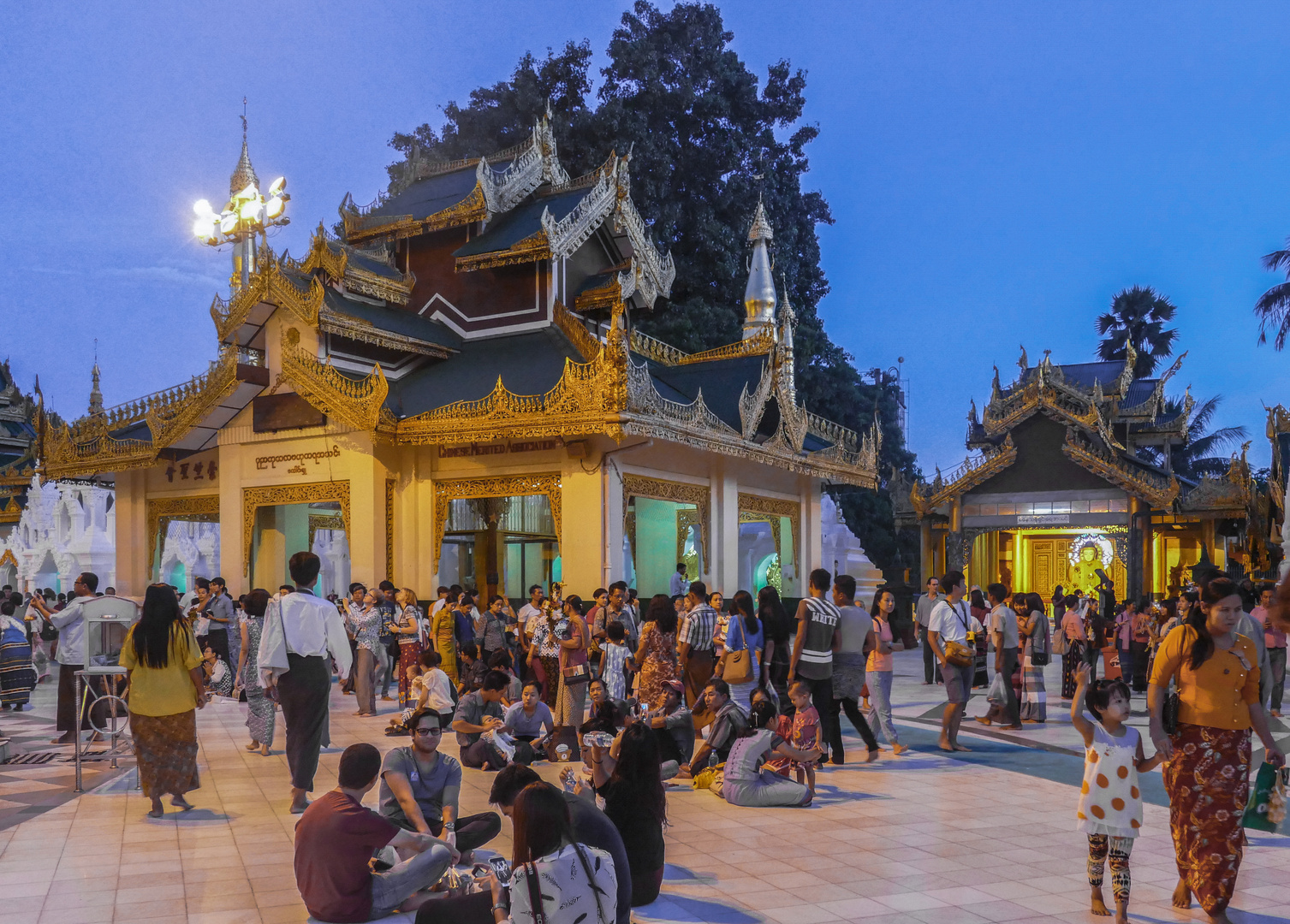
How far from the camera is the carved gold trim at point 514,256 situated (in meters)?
19.5

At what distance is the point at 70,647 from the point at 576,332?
10.0 metres

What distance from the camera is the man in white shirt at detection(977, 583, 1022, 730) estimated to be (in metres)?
11.9

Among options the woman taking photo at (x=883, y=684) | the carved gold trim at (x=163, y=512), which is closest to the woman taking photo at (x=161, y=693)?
the woman taking photo at (x=883, y=684)

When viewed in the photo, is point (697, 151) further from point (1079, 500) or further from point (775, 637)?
point (775, 637)

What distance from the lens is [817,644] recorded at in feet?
30.7

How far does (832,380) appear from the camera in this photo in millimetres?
34469

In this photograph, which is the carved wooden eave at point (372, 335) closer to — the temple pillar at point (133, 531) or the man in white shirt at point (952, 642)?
the temple pillar at point (133, 531)

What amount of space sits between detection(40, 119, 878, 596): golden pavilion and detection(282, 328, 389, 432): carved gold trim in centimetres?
4

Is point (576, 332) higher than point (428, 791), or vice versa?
point (576, 332)

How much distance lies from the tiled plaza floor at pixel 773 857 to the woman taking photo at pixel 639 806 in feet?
0.59

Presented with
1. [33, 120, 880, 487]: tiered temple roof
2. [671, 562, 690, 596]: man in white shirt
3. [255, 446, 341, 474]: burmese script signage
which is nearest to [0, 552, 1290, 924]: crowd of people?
[33, 120, 880, 487]: tiered temple roof

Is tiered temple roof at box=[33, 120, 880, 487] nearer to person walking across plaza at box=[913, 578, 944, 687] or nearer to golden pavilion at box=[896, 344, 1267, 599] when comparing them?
person walking across plaza at box=[913, 578, 944, 687]

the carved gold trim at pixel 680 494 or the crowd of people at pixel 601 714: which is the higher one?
the carved gold trim at pixel 680 494

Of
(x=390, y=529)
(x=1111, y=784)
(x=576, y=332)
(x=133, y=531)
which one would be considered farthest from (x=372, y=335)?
(x=1111, y=784)
